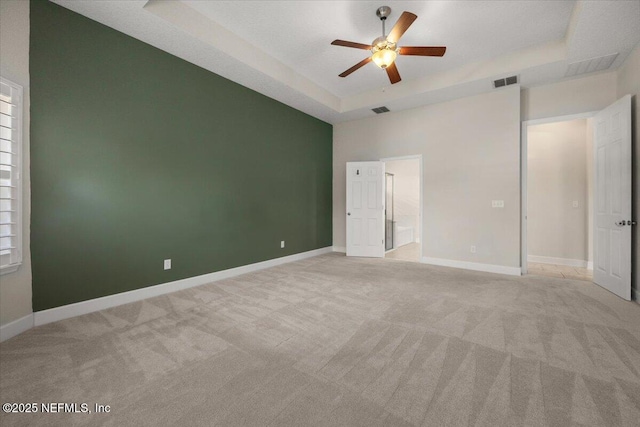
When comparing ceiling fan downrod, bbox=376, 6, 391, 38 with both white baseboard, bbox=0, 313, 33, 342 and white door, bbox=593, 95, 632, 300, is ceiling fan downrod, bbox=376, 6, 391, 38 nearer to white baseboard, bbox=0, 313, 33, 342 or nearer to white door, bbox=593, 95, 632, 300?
white door, bbox=593, 95, 632, 300

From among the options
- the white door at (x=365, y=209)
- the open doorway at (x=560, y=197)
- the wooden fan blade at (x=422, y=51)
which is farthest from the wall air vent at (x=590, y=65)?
the white door at (x=365, y=209)

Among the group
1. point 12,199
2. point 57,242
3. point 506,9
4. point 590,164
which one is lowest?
point 57,242

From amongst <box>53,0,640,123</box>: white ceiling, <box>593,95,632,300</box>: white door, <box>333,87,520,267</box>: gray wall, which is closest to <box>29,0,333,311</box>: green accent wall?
<box>53,0,640,123</box>: white ceiling

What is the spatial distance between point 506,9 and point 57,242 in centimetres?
543

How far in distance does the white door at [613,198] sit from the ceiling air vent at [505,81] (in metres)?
1.21

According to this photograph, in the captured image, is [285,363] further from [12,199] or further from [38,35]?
[38,35]

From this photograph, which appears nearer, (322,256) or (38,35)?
(38,35)

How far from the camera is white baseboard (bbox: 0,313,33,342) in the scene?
2.11 metres

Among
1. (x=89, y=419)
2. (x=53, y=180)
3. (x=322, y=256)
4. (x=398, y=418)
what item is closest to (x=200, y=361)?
(x=89, y=419)

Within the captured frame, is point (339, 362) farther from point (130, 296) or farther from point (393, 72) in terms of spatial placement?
point (393, 72)

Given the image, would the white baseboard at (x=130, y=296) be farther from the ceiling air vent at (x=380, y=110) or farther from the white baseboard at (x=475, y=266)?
the ceiling air vent at (x=380, y=110)

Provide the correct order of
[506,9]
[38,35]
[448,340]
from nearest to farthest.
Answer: [448,340], [38,35], [506,9]

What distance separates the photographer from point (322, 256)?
19.0 feet

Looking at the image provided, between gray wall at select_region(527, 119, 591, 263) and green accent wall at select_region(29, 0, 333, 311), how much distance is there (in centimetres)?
533
